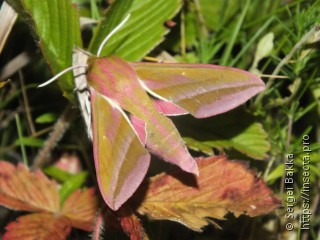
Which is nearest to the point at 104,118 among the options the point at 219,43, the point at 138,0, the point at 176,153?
the point at 176,153

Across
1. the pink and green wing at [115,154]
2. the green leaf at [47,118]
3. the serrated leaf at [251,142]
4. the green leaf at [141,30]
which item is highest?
the green leaf at [141,30]

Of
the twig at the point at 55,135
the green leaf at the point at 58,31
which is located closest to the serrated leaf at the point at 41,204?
the twig at the point at 55,135

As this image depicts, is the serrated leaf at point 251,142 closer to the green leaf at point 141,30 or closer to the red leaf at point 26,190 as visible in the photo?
the green leaf at point 141,30

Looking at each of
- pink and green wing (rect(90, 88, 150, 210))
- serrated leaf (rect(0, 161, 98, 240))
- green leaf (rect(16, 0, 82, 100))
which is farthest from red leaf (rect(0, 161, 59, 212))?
pink and green wing (rect(90, 88, 150, 210))

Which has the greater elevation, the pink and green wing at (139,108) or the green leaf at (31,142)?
the pink and green wing at (139,108)

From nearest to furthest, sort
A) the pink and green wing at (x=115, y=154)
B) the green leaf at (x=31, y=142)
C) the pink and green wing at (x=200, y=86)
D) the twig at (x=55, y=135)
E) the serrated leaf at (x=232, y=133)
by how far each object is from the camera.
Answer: the pink and green wing at (x=115, y=154) → the pink and green wing at (x=200, y=86) → the serrated leaf at (x=232, y=133) → the twig at (x=55, y=135) → the green leaf at (x=31, y=142)

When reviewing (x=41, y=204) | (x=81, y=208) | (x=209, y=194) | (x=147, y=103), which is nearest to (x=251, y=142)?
(x=209, y=194)
